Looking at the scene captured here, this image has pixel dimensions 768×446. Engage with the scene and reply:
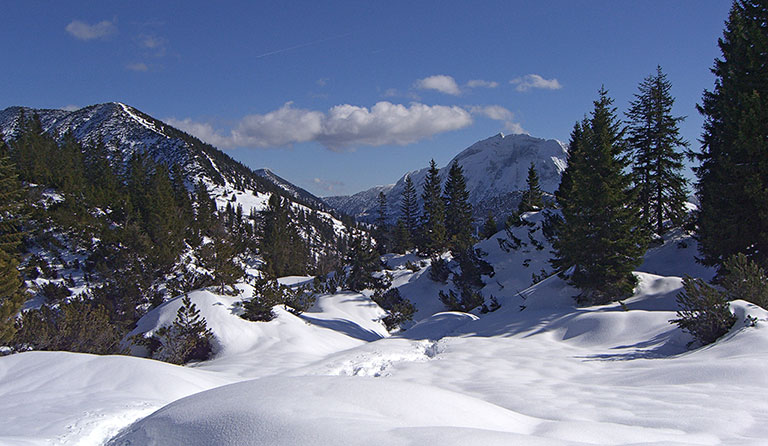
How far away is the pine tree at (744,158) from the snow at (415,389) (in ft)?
19.8

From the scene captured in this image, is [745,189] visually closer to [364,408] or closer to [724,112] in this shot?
[724,112]

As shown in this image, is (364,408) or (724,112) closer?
(364,408)

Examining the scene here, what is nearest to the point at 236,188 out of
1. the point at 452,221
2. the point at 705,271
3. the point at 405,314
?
the point at 452,221

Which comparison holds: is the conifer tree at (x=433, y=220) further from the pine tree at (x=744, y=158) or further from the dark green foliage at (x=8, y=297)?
the dark green foliage at (x=8, y=297)

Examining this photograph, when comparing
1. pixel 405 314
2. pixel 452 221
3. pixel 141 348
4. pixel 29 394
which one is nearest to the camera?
pixel 29 394

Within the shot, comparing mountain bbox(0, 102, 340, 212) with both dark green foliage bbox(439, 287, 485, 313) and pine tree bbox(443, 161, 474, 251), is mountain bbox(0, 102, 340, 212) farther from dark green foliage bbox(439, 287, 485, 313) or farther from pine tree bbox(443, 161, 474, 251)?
dark green foliage bbox(439, 287, 485, 313)

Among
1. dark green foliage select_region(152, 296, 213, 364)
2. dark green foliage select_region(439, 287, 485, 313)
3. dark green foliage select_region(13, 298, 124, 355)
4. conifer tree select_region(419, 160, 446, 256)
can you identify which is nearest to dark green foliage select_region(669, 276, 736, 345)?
dark green foliage select_region(152, 296, 213, 364)

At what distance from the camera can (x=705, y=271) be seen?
63.1 ft

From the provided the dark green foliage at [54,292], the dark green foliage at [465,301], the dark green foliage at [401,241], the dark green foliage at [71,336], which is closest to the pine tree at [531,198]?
the dark green foliage at [401,241]

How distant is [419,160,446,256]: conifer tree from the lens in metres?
40.9

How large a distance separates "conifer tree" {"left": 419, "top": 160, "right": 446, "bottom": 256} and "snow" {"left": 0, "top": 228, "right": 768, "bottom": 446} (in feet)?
86.3

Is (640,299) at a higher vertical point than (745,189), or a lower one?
lower

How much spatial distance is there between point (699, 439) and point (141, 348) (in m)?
13.2

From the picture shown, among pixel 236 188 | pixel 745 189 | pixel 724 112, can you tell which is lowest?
pixel 745 189
